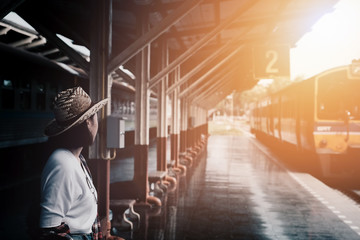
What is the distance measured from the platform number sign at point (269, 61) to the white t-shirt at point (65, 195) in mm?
9463

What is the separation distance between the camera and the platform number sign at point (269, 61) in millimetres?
11197

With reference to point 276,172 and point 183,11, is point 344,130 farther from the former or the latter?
point 183,11

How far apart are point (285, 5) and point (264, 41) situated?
3.19 m

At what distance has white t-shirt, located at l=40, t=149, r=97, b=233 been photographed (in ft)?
6.63

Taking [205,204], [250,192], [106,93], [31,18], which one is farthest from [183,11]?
[250,192]

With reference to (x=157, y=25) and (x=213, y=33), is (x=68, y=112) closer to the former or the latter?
(x=157, y=25)

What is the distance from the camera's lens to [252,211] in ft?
24.6

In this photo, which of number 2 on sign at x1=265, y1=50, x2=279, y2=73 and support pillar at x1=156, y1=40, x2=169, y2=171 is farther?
number 2 on sign at x1=265, y1=50, x2=279, y2=73

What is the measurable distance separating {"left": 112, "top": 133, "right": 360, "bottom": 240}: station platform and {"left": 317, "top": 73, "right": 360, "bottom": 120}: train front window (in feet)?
7.53

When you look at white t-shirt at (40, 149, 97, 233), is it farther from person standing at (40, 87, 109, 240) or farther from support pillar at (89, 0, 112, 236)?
support pillar at (89, 0, 112, 236)

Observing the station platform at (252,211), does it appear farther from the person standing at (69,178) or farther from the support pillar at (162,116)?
the person standing at (69,178)

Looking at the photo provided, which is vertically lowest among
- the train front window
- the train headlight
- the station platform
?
the station platform

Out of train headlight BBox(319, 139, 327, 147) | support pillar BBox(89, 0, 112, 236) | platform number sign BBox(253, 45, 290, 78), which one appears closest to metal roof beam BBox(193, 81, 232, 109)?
train headlight BBox(319, 139, 327, 147)

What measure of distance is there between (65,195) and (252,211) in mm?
5928
